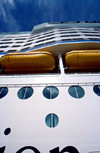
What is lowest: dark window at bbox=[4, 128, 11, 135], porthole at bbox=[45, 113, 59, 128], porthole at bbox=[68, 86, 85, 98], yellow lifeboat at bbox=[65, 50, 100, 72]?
dark window at bbox=[4, 128, 11, 135]

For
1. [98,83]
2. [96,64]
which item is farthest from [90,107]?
[96,64]

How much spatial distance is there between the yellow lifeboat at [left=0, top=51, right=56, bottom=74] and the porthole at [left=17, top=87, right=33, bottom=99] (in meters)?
2.30

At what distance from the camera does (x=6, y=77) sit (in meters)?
7.73

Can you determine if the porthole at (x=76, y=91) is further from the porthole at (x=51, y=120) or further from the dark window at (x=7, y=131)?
the dark window at (x=7, y=131)

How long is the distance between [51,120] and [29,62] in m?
4.54

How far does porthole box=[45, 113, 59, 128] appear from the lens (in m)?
5.27

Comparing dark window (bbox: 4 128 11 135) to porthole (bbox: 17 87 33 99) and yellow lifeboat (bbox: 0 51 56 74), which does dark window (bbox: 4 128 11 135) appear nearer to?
porthole (bbox: 17 87 33 99)

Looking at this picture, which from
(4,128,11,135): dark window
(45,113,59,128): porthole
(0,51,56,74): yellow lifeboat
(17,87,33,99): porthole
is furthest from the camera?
(0,51,56,74): yellow lifeboat

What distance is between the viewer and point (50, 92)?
6.61 meters

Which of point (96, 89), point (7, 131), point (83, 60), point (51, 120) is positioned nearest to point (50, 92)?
point (51, 120)

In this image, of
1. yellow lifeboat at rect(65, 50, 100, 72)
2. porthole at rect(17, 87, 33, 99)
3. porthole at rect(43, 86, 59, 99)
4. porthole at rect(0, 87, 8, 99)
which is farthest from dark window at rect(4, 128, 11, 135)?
yellow lifeboat at rect(65, 50, 100, 72)

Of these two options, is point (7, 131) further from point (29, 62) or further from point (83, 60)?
point (83, 60)

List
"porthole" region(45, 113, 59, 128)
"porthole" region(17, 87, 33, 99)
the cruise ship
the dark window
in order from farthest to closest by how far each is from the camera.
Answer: "porthole" region(17, 87, 33, 99) → "porthole" region(45, 113, 59, 128) → the dark window → the cruise ship

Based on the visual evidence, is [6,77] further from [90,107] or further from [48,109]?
[90,107]
